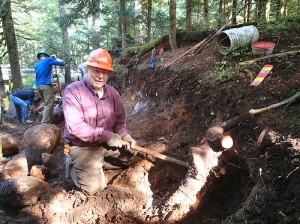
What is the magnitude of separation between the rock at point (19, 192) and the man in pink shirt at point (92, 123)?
0.57 metres

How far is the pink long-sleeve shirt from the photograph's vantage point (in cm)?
350

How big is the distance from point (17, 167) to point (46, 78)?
149 inches

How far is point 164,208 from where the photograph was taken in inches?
120

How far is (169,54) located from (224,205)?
18.0 ft

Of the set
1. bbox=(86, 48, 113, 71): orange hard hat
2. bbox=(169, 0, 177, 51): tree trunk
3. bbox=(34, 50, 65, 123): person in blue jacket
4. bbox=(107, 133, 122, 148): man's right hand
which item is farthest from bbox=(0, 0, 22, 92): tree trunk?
bbox=(107, 133, 122, 148): man's right hand

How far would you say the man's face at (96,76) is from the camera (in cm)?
Result: 360

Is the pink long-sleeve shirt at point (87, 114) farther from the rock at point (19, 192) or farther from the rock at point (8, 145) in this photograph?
the rock at point (8, 145)

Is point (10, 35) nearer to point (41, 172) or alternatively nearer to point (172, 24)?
point (172, 24)

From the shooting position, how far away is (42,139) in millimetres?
5586

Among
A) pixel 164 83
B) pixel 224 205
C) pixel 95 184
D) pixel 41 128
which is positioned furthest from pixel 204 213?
pixel 41 128

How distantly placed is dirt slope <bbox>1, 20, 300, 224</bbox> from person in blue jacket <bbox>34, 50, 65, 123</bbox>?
2.72 metres

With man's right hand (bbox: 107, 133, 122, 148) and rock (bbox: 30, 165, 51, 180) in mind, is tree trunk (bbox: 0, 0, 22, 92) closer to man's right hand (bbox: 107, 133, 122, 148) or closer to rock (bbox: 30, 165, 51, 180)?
rock (bbox: 30, 165, 51, 180)

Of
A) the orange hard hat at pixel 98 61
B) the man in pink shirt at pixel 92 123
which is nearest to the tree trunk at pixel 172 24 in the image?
the man in pink shirt at pixel 92 123

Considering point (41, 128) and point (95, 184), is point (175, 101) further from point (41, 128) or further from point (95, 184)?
point (41, 128)
